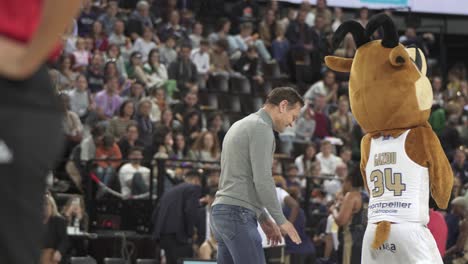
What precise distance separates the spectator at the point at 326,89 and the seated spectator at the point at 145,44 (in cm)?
295

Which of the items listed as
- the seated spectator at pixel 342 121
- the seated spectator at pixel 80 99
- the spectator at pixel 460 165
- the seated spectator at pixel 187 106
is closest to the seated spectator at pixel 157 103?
the seated spectator at pixel 187 106

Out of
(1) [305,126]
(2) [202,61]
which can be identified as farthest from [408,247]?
(2) [202,61]

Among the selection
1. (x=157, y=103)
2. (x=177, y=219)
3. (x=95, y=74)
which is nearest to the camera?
(x=177, y=219)

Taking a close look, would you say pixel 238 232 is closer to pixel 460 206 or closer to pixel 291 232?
pixel 291 232

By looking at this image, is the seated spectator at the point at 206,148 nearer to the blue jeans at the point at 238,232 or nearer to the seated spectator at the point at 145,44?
the seated spectator at the point at 145,44

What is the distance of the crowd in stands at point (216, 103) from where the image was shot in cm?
1203

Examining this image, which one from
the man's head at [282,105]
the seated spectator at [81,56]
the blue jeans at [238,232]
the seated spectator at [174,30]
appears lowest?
the blue jeans at [238,232]

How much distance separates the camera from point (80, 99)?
14.5 m

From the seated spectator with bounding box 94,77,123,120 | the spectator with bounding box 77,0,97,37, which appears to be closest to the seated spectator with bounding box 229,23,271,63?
the spectator with bounding box 77,0,97,37

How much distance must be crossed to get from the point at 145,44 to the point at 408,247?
35.9 feet

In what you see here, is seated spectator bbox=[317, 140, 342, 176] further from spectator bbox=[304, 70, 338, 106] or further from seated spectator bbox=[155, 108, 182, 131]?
spectator bbox=[304, 70, 338, 106]

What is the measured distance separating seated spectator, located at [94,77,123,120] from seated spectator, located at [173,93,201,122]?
1.04m

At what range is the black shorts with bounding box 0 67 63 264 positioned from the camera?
2.42 meters

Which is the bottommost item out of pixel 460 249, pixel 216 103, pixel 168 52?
pixel 460 249
